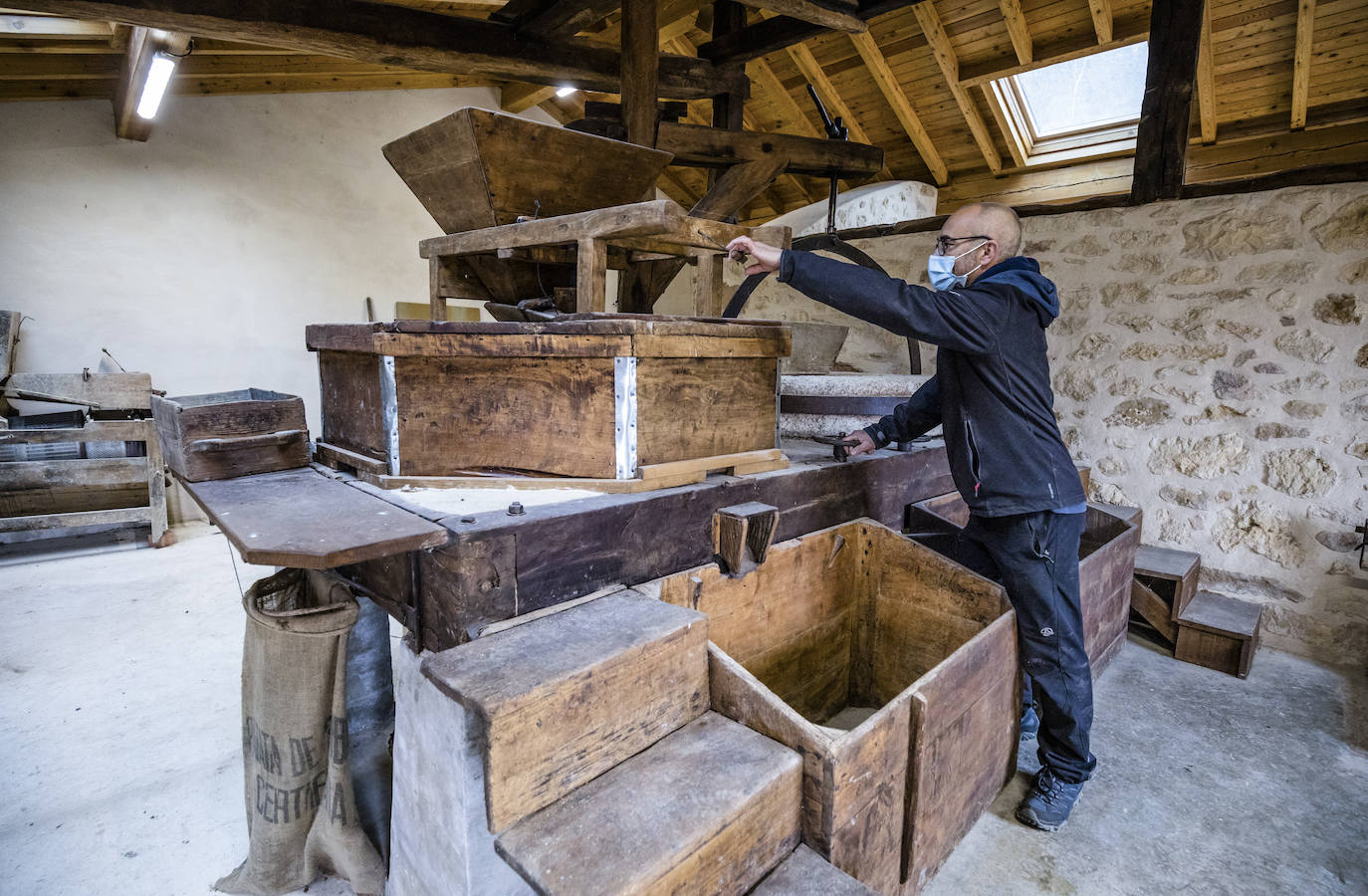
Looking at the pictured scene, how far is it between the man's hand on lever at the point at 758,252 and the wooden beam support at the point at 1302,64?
4.09 m

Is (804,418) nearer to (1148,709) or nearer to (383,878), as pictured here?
(1148,709)

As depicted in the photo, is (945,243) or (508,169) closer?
(508,169)

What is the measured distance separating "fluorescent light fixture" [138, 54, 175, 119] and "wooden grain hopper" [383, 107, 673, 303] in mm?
2715

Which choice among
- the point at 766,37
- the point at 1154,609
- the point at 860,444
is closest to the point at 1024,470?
the point at 860,444

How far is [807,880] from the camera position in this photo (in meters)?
1.12

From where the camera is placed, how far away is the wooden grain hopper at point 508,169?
1822 millimetres

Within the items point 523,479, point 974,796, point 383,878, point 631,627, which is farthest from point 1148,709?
point 383,878

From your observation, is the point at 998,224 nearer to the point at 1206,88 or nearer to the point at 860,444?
the point at 860,444

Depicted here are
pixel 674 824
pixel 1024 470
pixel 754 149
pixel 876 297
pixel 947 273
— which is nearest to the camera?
pixel 674 824

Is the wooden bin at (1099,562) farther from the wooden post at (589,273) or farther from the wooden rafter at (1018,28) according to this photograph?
the wooden rafter at (1018,28)

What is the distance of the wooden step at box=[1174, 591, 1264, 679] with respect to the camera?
283cm

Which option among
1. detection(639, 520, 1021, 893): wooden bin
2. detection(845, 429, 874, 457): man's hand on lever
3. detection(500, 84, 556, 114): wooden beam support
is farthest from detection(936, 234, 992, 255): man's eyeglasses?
detection(500, 84, 556, 114): wooden beam support

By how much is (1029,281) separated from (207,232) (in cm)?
609

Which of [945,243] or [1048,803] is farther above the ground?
[945,243]
